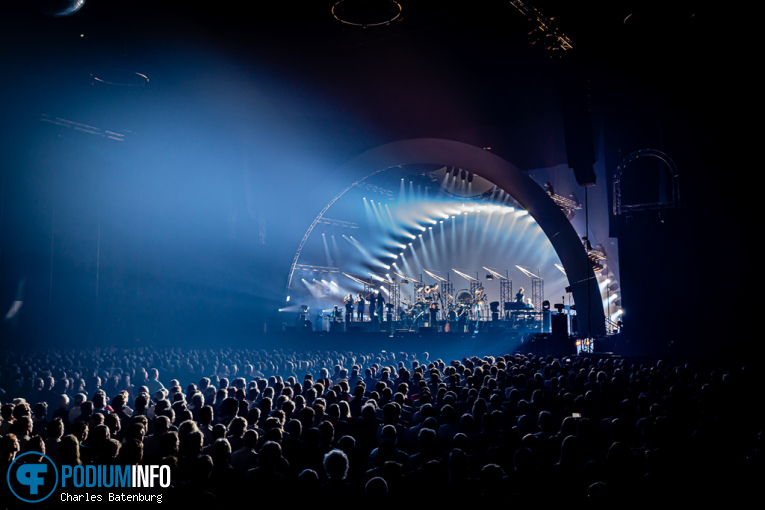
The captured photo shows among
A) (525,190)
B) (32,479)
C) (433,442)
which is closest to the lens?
(32,479)

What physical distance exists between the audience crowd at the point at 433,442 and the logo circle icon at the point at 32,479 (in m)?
0.10

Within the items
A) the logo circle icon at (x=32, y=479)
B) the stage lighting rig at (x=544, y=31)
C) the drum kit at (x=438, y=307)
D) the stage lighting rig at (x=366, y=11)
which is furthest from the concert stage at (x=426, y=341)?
the logo circle icon at (x=32, y=479)

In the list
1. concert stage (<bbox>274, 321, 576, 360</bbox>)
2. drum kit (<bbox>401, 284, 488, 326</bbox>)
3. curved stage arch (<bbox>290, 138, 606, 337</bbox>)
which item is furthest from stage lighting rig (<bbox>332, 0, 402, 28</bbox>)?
drum kit (<bbox>401, 284, 488, 326</bbox>)

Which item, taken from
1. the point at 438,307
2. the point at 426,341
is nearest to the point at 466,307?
the point at 438,307

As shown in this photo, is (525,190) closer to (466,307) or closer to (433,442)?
(466,307)

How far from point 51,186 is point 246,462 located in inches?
745

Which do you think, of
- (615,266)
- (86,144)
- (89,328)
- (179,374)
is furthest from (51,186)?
(615,266)

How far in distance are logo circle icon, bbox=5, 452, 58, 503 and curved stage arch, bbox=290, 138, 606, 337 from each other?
1466 cm

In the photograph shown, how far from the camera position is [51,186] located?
2073 cm

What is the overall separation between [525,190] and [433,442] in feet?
47.1

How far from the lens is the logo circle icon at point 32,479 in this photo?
14.1 feet

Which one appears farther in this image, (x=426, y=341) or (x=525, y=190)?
(x=426, y=341)

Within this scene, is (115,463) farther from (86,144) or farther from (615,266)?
(615,266)

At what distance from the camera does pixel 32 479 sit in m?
4.48
